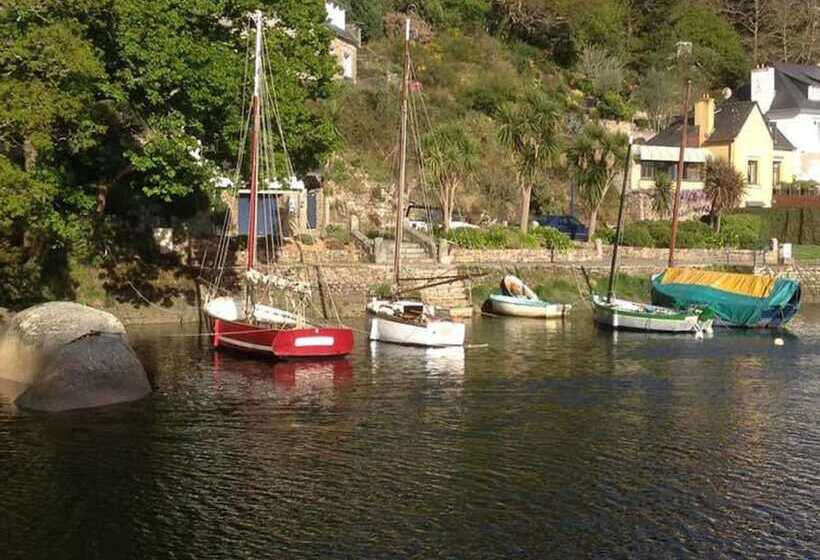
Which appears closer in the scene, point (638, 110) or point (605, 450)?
point (605, 450)

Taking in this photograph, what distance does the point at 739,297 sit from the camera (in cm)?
5794

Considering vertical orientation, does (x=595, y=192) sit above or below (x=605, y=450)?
above

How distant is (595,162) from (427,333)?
30.9 metres

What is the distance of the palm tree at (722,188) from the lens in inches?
3270

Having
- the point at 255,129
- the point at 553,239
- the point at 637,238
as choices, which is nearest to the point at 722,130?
the point at 637,238

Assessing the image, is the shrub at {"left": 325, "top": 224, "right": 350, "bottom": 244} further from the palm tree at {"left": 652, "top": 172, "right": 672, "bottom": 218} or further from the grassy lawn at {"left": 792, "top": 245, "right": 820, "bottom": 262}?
the grassy lawn at {"left": 792, "top": 245, "right": 820, "bottom": 262}

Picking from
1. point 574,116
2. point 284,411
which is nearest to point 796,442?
point 284,411

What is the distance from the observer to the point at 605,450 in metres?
29.3

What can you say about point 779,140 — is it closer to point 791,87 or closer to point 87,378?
point 791,87

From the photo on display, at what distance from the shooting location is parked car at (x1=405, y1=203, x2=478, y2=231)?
2751 inches

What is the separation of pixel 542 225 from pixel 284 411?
4533cm

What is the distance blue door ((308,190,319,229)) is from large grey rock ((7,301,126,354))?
3022cm

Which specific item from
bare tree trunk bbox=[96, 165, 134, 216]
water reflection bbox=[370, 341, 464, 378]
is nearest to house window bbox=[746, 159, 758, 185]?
water reflection bbox=[370, 341, 464, 378]

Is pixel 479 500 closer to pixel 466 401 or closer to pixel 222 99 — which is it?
pixel 466 401
